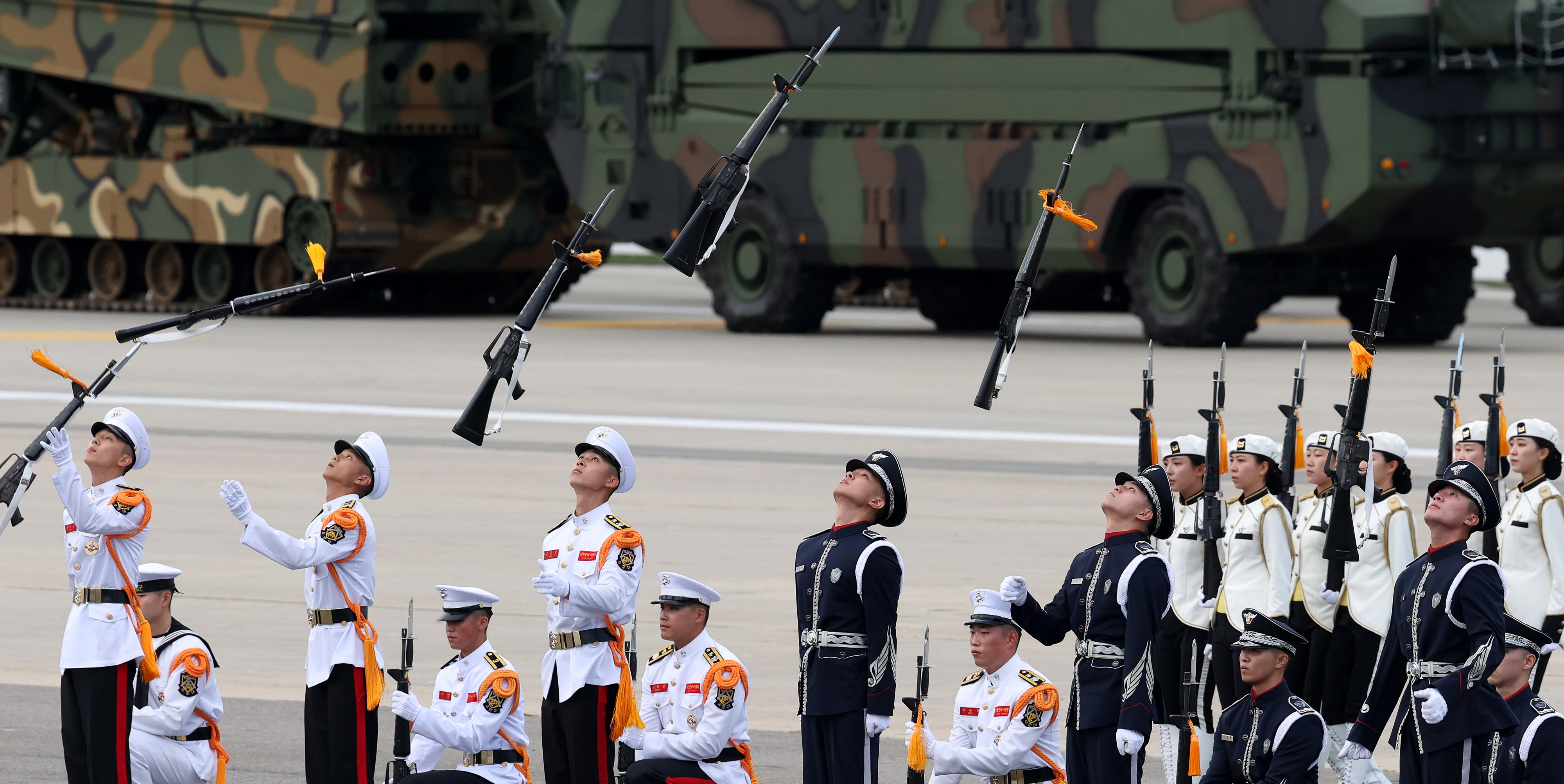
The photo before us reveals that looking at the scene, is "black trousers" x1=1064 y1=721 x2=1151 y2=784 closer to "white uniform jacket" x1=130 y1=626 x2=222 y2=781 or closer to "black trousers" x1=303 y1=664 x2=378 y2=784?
"black trousers" x1=303 y1=664 x2=378 y2=784

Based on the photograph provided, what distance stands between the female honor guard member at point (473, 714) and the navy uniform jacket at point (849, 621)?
3.56 feet

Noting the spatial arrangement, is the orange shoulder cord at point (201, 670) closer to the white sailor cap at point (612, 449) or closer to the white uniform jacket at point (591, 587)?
the white uniform jacket at point (591, 587)

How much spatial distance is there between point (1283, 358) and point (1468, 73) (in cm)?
Result: 366

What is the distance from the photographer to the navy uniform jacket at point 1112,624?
8.80 meters

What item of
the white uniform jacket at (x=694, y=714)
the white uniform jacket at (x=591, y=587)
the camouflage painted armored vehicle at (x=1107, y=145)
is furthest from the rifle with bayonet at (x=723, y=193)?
the camouflage painted armored vehicle at (x=1107, y=145)

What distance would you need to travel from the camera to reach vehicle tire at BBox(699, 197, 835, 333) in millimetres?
30844

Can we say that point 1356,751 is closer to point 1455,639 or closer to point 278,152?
point 1455,639

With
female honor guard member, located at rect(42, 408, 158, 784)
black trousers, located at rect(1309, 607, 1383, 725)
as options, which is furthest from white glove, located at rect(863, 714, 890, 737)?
female honor guard member, located at rect(42, 408, 158, 784)

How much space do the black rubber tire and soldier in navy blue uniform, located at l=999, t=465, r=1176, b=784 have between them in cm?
1990

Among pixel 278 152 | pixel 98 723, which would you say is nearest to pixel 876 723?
pixel 98 723

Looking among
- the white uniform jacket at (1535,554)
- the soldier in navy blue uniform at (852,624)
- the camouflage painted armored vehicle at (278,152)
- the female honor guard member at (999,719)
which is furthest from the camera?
the camouflage painted armored vehicle at (278,152)

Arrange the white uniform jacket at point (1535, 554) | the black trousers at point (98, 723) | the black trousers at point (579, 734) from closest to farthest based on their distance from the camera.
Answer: the black trousers at point (579, 734), the black trousers at point (98, 723), the white uniform jacket at point (1535, 554)

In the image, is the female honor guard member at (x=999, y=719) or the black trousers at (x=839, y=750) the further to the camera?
the black trousers at (x=839, y=750)

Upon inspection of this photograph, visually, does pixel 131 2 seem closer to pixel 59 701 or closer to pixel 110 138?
pixel 110 138
